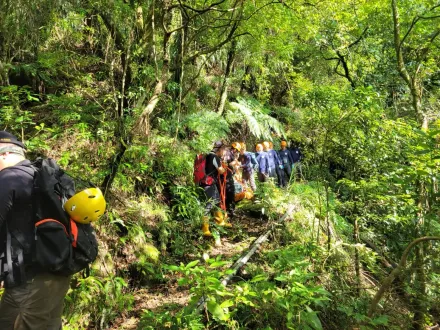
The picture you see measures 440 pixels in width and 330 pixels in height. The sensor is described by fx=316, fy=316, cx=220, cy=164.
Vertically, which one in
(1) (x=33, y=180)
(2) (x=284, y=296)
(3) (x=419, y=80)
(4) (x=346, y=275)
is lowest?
(4) (x=346, y=275)

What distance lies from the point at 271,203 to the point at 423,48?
16.7 feet

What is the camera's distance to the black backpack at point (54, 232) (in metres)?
2.28

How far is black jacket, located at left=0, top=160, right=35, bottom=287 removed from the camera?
223 centimetres

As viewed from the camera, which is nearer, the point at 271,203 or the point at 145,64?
the point at 145,64

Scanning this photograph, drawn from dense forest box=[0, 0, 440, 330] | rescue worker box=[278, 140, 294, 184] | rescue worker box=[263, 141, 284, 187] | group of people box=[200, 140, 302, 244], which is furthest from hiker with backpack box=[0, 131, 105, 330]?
rescue worker box=[278, 140, 294, 184]

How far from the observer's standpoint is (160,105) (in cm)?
802

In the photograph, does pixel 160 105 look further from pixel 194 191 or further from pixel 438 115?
pixel 438 115

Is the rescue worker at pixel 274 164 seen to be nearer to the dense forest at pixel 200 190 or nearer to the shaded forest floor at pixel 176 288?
the dense forest at pixel 200 190

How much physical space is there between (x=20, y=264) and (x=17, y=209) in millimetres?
391

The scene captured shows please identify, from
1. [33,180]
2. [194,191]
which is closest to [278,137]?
[194,191]

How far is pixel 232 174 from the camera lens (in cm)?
750

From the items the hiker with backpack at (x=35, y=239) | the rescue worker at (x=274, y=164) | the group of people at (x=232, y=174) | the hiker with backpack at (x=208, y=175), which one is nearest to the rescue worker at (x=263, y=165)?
the group of people at (x=232, y=174)

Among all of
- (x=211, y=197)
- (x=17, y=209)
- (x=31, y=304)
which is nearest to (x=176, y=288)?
(x=211, y=197)

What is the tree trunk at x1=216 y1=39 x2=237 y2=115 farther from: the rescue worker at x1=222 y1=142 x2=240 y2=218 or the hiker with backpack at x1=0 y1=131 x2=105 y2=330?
the hiker with backpack at x1=0 y1=131 x2=105 y2=330
